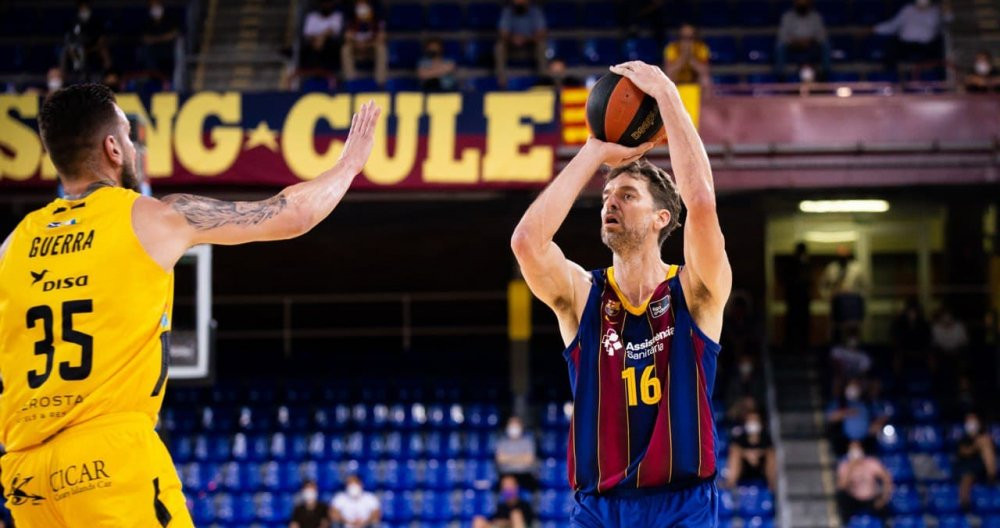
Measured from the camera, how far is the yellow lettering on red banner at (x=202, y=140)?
16.3 m

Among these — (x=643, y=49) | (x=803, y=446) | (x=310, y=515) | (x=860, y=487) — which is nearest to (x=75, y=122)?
(x=310, y=515)

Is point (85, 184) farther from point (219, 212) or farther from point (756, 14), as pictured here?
point (756, 14)

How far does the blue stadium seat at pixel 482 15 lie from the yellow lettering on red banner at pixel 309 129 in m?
5.68

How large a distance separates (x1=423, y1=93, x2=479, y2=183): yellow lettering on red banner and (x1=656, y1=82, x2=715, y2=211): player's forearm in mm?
11765

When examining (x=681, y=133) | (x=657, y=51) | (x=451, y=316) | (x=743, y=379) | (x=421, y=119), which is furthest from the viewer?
(x=451, y=316)

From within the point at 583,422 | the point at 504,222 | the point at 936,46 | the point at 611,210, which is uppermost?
the point at 936,46

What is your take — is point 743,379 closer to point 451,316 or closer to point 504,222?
point 504,222

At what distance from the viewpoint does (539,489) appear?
16.8 m

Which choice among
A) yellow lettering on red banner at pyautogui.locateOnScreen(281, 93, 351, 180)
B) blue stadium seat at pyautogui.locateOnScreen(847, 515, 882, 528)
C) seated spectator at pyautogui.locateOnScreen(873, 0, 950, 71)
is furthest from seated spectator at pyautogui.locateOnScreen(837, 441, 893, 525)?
yellow lettering on red banner at pyautogui.locateOnScreen(281, 93, 351, 180)

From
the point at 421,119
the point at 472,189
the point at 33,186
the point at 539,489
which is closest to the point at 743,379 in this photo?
the point at 539,489

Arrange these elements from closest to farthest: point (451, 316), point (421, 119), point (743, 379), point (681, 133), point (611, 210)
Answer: point (681, 133) < point (611, 210) < point (421, 119) < point (743, 379) < point (451, 316)

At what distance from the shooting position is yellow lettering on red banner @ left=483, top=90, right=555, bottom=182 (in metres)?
16.3

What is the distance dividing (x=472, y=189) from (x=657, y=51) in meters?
4.39

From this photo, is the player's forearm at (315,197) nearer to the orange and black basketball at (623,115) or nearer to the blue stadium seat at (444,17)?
the orange and black basketball at (623,115)
